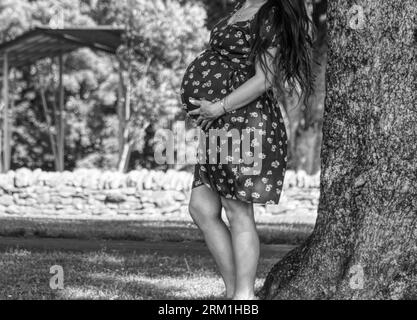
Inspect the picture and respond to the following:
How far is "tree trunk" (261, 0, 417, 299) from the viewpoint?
3969 mm

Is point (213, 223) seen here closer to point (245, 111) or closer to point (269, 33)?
point (245, 111)

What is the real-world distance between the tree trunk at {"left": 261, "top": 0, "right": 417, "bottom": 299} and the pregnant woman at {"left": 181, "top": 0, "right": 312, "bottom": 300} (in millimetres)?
240

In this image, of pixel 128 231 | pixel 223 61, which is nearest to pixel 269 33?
pixel 223 61

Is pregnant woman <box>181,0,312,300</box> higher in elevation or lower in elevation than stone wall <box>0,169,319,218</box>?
higher

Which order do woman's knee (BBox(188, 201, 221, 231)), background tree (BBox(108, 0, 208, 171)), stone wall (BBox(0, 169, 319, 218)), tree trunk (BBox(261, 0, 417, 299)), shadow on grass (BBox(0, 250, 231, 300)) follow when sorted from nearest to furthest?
tree trunk (BBox(261, 0, 417, 299))
woman's knee (BBox(188, 201, 221, 231))
shadow on grass (BBox(0, 250, 231, 300))
stone wall (BBox(0, 169, 319, 218))
background tree (BBox(108, 0, 208, 171))

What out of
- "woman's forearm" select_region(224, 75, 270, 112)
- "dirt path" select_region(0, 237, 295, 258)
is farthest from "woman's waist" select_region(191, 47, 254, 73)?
"dirt path" select_region(0, 237, 295, 258)

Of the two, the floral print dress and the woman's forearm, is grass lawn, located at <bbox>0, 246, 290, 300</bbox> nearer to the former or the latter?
the floral print dress

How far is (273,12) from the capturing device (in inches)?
160

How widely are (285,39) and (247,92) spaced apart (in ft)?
1.02

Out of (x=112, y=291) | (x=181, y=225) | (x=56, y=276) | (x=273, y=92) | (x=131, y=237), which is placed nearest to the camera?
(x=273, y=92)

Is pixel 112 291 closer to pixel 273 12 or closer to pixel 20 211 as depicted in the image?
pixel 273 12

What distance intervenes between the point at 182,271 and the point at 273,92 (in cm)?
251

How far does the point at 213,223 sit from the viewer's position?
165 inches
